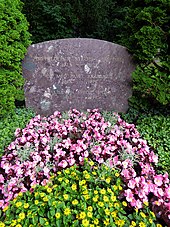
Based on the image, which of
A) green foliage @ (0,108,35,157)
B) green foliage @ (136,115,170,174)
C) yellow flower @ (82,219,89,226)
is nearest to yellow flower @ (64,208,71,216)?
yellow flower @ (82,219,89,226)

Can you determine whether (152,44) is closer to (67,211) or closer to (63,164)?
(63,164)

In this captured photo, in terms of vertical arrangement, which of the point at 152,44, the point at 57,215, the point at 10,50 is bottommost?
the point at 57,215

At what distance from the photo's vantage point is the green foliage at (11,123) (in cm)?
327

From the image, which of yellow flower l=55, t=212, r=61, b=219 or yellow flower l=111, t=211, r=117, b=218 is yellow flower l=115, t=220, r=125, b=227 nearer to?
yellow flower l=111, t=211, r=117, b=218

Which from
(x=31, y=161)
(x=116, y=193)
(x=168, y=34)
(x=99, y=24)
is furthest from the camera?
(x=99, y=24)

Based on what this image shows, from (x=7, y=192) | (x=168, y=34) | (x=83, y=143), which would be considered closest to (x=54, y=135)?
(x=83, y=143)

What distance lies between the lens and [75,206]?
208cm

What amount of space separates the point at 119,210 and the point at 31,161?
1.17m

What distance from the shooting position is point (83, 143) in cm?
317

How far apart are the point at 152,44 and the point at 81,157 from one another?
2042 millimetres

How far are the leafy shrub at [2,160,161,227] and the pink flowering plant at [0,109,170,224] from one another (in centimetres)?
16

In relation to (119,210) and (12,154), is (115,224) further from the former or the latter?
(12,154)

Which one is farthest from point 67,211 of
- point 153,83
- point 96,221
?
point 153,83

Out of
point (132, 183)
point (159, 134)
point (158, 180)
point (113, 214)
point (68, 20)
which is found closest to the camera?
point (113, 214)
